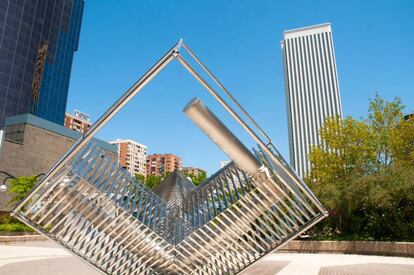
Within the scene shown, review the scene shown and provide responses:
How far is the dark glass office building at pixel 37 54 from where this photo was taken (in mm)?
65125

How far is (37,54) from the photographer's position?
75750mm

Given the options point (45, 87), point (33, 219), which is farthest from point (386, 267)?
point (45, 87)

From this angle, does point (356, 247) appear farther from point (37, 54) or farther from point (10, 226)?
point (37, 54)

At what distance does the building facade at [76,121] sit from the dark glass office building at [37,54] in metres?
32.8

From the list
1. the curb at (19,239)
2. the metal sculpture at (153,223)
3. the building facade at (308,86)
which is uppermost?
the building facade at (308,86)

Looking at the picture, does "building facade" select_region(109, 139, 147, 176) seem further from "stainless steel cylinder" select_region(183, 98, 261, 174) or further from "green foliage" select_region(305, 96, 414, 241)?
"stainless steel cylinder" select_region(183, 98, 261, 174)

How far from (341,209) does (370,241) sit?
7.75 feet

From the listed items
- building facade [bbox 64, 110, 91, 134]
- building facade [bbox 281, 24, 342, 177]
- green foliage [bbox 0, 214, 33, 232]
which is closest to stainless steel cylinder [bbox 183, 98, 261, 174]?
green foliage [bbox 0, 214, 33, 232]

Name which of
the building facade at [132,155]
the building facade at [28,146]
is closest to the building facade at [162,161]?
the building facade at [132,155]

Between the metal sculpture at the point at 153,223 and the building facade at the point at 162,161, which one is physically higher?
the building facade at the point at 162,161

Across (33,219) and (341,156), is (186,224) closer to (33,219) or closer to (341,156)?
(33,219)

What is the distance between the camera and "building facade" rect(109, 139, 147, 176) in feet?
494

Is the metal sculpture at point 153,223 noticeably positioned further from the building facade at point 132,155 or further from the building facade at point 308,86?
the building facade at point 132,155

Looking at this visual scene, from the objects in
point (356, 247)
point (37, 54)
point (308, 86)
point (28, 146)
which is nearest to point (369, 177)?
point (356, 247)
